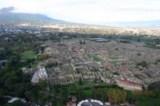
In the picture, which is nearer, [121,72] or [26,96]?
[26,96]

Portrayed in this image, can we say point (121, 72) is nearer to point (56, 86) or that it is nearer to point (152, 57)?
point (56, 86)

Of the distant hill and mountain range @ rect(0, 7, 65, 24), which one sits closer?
the distant hill

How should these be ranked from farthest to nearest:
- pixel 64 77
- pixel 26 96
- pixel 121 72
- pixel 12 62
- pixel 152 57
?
pixel 152 57, pixel 12 62, pixel 121 72, pixel 64 77, pixel 26 96

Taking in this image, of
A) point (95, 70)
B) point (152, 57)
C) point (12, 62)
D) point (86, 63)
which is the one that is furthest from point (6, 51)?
point (152, 57)

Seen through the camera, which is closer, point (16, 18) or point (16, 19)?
point (16, 19)

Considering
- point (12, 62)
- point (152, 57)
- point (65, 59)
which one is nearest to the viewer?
point (12, 62)

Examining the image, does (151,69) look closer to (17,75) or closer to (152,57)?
(152,57)

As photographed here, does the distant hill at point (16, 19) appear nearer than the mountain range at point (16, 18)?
Yes

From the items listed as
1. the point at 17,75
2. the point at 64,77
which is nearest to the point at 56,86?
the point at 64,77

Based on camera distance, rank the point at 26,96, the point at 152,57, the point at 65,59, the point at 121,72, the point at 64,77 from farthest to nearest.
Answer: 1. the point at 152,57
2. the point at 65,59
3. the point at 121,72
4. the point at 64,77
5. the point at 26,96
